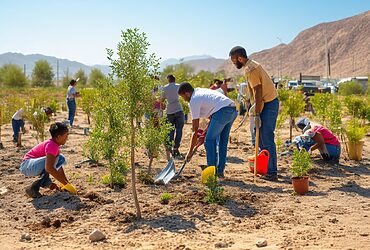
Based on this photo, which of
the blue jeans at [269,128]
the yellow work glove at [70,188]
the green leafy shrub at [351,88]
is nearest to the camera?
the yellow work glove at [70,188]

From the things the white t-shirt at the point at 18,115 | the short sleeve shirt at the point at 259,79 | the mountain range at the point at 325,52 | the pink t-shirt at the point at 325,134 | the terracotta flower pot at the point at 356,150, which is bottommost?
the terracotta flower pot at the point at 356,150

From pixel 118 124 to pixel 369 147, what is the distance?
23.0 feet

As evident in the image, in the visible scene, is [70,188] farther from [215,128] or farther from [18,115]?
[18,115]

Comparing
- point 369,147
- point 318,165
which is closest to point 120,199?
point 318,165

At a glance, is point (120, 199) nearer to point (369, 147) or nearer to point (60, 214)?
point (60, 214)

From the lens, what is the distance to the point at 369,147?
404 inches

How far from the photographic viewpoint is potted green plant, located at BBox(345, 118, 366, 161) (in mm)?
8312

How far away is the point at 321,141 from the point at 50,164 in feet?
14.5

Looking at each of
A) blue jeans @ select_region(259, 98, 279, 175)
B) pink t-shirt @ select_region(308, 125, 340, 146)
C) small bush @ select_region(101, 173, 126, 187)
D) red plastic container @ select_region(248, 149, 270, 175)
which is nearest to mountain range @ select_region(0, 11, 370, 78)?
pink t-shirt @ select_region(308, 125, 340, 146)

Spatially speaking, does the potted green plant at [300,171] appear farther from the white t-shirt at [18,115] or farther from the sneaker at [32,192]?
the white t-shirt at [18,115]

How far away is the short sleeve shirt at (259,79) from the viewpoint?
6695mm

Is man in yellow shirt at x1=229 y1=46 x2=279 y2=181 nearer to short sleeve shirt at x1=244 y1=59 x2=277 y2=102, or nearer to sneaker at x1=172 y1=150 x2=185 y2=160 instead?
short sleeve shirt at x1=244 y1=59 x2=277 y2=102

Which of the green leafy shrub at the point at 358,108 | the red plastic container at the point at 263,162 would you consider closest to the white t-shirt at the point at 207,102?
the red plastic container at the point at 263,162

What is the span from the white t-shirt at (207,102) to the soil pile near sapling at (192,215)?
3.19ft
